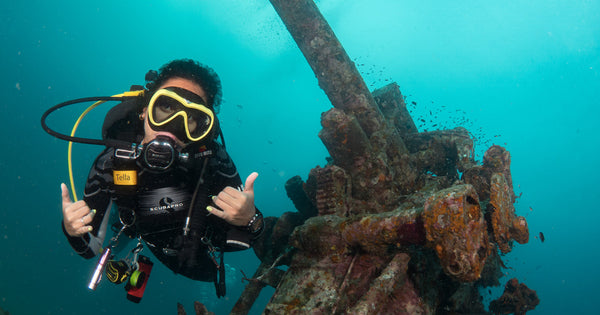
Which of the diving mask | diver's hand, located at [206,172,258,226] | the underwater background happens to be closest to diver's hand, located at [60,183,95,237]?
the diving mask

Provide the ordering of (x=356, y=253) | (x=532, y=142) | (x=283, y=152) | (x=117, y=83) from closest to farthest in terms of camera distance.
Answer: (x=356, y=253) → (x=532, y=142) → (x=117, y=83) → (x=283, y=152)

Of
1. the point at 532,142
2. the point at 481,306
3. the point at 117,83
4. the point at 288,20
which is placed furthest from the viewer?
the point at 117,83

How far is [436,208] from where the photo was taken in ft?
7.83

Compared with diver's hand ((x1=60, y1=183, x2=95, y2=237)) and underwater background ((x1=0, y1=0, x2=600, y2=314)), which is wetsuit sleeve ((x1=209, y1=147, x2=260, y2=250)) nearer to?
diver's hand ((x1=60, y1=183, x2=95, y2=237))

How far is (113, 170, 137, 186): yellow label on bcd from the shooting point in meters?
2.80

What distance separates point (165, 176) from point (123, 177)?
0.48 meters

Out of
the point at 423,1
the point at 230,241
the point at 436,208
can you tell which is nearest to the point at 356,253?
the point at 436,208

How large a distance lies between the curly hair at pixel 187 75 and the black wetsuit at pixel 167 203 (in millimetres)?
722

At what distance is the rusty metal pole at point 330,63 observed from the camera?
5.34 m

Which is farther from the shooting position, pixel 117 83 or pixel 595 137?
pixel 117 83

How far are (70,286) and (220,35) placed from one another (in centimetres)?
8067

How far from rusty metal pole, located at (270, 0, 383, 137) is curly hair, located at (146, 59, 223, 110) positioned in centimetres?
293

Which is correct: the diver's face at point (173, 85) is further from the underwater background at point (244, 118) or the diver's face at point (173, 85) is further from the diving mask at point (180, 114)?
the underwater background at point (244, 118)

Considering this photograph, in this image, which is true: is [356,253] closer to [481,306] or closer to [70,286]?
[481,306]
